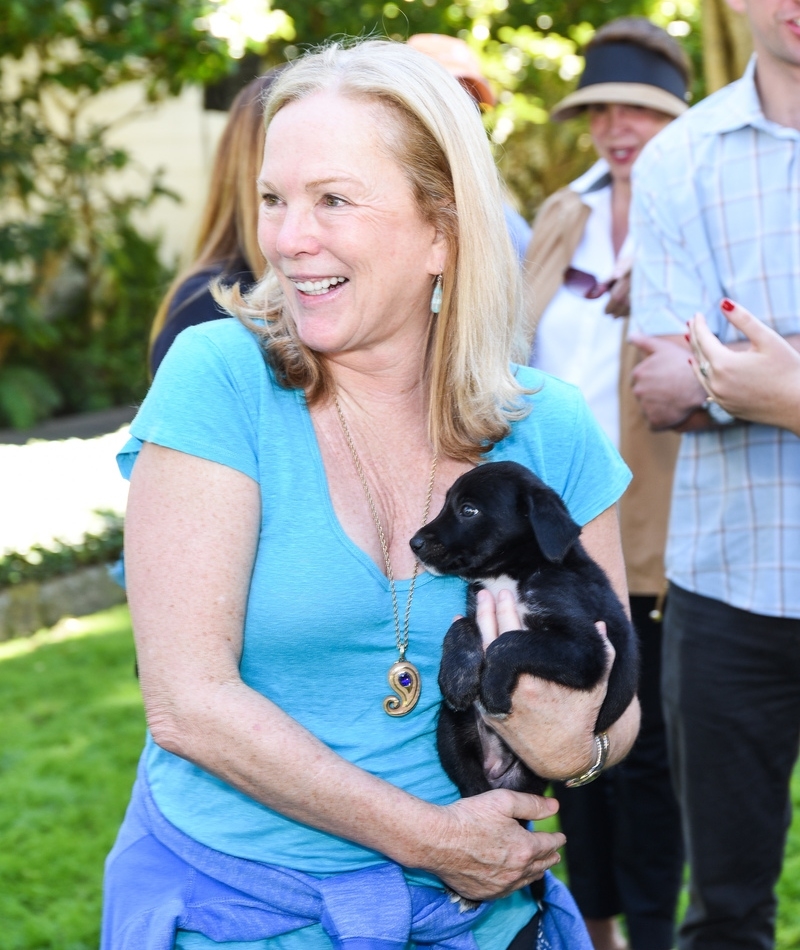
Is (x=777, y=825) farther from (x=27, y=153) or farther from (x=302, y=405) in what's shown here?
(x=27, y=153)

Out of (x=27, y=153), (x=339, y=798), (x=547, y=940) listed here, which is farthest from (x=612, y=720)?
(x=27, y=153)

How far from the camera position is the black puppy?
248 centimetres

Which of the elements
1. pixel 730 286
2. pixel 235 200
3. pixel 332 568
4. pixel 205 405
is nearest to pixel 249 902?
pixel 332 568

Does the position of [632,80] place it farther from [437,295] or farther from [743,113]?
[437,295]

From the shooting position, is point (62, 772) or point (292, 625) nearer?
point (292, 625)

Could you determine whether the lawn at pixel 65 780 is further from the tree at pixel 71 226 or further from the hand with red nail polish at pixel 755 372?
the tree at pixel 71 226

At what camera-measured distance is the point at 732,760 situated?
3.69 m

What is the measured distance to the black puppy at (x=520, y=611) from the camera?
2480mm

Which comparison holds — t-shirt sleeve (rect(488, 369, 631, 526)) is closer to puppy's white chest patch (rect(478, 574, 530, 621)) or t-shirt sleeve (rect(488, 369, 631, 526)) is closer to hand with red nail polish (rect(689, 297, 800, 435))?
puppy's white chest patch (rect(478, 574, 530, 621))

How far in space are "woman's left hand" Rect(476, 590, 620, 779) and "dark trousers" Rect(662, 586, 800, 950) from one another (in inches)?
48.5

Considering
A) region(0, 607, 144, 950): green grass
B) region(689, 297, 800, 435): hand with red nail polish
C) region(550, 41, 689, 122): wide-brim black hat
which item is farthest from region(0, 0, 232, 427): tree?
region(689, 297, 800, 435): hand with red nail polish

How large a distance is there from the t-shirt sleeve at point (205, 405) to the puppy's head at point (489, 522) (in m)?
0.44

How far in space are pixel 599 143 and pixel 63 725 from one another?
4.54 metres

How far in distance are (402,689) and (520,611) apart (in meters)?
0.39
